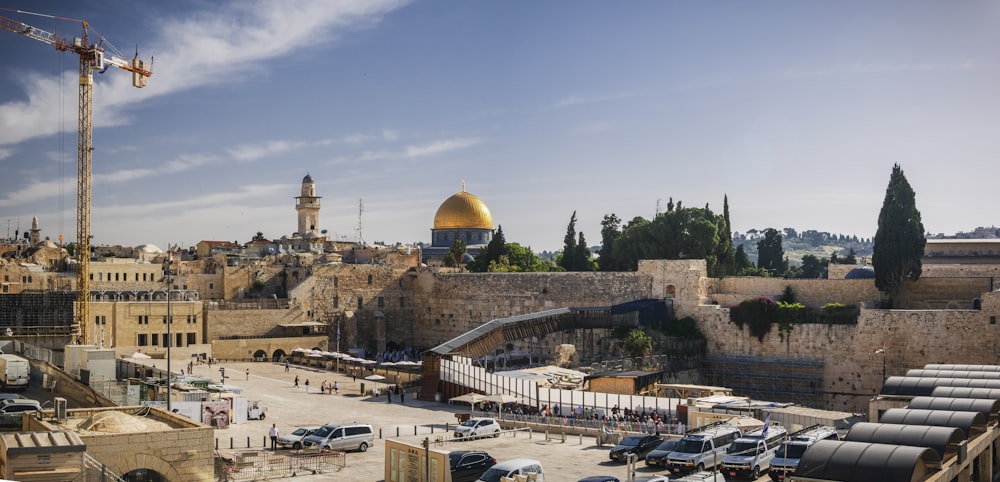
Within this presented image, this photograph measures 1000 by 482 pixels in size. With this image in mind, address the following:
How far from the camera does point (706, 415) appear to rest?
24984 mm

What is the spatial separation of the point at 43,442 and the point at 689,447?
42.2 ft

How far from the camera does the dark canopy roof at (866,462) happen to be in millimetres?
12625

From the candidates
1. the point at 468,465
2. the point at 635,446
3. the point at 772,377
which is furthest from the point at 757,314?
the point at 468,465

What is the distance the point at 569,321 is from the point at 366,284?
16.5m

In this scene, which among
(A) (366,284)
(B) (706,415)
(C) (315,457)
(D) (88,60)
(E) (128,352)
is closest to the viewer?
(C) (315,457)

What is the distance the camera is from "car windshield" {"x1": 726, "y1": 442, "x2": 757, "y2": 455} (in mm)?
19719

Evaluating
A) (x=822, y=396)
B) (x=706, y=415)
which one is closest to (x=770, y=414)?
(x=706, y=415)

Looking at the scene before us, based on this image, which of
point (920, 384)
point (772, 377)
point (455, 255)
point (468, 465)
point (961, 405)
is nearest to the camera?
point (961, 405)

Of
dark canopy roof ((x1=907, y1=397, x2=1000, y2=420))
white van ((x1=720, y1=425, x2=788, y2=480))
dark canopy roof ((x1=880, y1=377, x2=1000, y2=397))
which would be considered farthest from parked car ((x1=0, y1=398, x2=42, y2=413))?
dark canopy roof ((x1=880, y1=377, x2=1000, y2=397))

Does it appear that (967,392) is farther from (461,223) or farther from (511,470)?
(461,223)

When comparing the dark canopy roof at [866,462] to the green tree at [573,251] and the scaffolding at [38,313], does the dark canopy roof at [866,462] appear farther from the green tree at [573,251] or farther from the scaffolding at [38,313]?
the green tree at [573,251]

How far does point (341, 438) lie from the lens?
917 inches

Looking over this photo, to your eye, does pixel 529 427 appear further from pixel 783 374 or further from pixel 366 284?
pixel 366 284

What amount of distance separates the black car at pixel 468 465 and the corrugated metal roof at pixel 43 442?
7453mm
